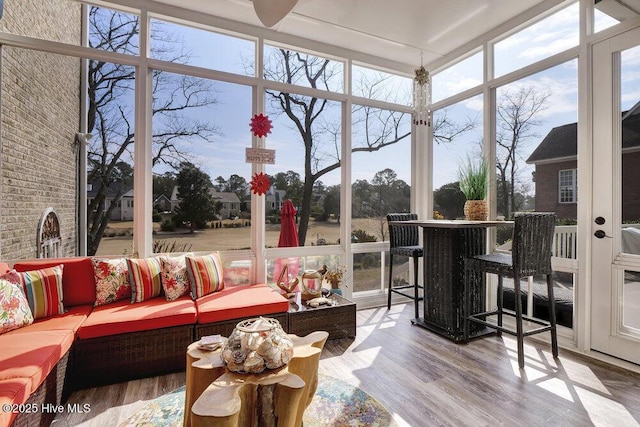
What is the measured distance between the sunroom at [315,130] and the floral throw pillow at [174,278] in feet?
1.43

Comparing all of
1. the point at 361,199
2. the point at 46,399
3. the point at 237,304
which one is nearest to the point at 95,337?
the point at 46,399

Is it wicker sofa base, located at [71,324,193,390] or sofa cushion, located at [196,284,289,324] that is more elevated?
sofa cushion, located at [196,284,289,324]

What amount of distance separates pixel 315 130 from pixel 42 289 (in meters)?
3.00

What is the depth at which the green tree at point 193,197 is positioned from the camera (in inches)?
133

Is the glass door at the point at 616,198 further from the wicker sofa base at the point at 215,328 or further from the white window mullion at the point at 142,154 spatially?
the white window mullion at the point at 142,154

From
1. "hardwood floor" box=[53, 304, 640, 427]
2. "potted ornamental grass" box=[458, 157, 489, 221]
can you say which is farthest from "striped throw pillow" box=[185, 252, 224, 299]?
"potted ornamental grass" box=[458, 157, 489, 221]

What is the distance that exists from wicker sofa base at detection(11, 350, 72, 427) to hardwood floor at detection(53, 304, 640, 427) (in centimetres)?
11

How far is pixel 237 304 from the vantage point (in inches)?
110

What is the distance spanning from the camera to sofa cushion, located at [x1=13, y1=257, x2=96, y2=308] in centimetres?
264

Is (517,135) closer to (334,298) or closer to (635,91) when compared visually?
(635,91)

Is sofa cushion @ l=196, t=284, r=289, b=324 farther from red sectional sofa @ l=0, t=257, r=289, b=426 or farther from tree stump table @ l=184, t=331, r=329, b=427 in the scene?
tree stump table @ l=184, t=331, r=329, b=427

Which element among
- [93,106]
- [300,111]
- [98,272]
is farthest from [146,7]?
[98,272]

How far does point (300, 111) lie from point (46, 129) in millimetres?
2453

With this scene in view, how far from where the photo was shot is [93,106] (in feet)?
10.0
